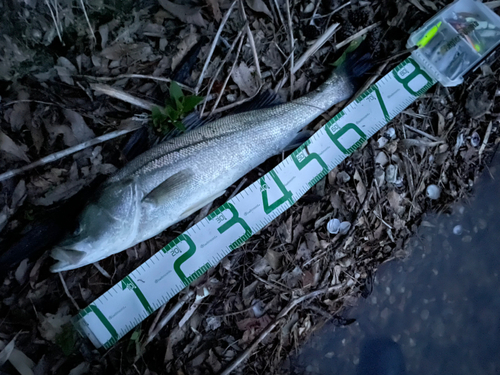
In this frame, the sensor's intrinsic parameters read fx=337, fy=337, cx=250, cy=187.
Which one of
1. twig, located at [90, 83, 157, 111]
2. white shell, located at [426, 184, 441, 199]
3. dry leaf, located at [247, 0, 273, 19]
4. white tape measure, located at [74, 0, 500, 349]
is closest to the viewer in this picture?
white tape measure, located at [74, 0, 500, 349]

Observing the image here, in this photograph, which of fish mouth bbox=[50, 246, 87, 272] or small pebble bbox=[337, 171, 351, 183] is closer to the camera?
fish mouth bbox=[50, 246, 87, 272]

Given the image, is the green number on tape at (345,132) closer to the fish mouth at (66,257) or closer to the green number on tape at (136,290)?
the green number on tape at (136,290)

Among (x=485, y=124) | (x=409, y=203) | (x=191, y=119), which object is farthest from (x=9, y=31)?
(x=485, y=124)

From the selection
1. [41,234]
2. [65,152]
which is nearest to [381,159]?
[65,152]

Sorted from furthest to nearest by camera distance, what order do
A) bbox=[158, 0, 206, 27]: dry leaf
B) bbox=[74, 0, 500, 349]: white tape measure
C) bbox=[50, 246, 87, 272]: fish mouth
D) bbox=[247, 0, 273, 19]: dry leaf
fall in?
bbox=[247, 0, 273, 19]: dry leaf
bbox=[158, 0, 206, 27]: dry leaf
bbox=[74, 0, 500, 349]: white tape measure
bbox=[50, 246, 87, 272]: fish mouth

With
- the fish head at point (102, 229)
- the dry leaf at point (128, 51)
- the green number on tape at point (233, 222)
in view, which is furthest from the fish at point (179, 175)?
the dry leaf at point (128, 51)

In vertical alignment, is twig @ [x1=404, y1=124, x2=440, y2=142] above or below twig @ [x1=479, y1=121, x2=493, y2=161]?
above

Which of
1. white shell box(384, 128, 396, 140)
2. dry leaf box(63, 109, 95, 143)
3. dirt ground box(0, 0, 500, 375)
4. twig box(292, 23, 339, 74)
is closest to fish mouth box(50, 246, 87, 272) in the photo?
dirt ground box(0, 0, 500, 375)

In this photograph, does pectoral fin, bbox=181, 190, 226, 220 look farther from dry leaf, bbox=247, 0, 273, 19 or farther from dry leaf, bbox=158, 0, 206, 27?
dry leaf, bbox=247, 0, 273, 19
